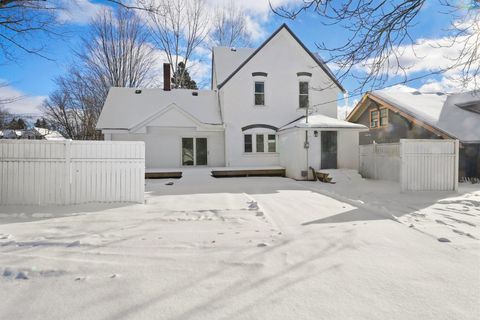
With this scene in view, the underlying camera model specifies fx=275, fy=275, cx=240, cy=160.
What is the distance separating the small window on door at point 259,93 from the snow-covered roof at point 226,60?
8.23ft

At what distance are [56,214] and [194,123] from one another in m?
10.1

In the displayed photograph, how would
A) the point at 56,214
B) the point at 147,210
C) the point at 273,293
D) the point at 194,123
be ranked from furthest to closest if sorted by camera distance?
the point at 194,123, the point at 147,210, the point at 56,214, the point at 273,293

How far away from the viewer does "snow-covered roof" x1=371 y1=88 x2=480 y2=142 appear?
14195 millimetres

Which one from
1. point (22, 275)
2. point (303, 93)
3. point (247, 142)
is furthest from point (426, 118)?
point (22, 275)

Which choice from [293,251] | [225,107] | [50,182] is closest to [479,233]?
[293,251]

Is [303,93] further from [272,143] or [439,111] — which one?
[439,111]

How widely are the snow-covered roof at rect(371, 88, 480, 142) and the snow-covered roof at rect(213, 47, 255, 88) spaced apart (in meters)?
9.50

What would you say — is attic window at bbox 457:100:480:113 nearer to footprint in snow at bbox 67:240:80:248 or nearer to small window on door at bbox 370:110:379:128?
small window on door at bbox 370:110:379:128

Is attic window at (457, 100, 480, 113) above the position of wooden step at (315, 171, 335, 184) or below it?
above

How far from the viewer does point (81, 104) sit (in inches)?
1061

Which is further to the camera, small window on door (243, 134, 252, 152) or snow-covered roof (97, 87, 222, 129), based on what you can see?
small window on door (243, 134, 252, 152)

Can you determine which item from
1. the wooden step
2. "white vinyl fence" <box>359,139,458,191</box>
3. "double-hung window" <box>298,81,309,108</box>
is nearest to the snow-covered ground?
"white vinyl fence" <box>359,139,458,191</box>

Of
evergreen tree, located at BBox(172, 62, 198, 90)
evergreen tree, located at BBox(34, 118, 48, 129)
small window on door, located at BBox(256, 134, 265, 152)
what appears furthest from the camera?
evergreen tree, located at BBox(34, 118, 48, 129)

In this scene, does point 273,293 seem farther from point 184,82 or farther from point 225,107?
point 184,82
